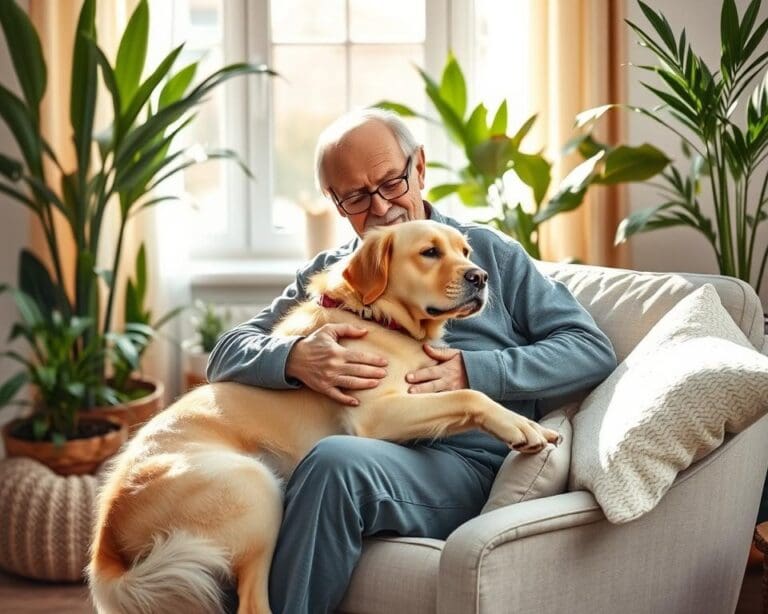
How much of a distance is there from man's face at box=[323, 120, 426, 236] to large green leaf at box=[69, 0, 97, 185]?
50.2 inches

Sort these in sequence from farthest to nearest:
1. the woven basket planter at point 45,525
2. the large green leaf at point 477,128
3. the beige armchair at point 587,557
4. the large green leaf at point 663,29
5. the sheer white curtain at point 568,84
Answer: the sheer white curtain at point 568,84 < the large green leaf at point 477,128 < the woven basket planter at point 45,525 < the large green leaf at point 663,29 < the beige armchair at point 587,557

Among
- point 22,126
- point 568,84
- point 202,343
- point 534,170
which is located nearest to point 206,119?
point 202,343

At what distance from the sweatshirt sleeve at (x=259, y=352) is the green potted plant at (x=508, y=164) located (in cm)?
104

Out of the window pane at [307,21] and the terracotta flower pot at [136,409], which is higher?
the window pane at [307,21]

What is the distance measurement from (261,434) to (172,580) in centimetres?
33

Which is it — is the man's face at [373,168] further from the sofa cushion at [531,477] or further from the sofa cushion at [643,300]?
the sofa cushion at [531,477]

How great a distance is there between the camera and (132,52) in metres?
3.27

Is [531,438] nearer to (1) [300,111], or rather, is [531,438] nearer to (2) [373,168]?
(2) [373,168]

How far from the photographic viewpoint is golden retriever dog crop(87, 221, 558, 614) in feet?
5.70

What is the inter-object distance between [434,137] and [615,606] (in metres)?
2.62

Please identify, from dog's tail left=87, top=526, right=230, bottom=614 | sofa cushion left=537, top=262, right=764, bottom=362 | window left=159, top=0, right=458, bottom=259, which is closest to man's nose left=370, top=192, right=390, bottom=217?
sofa cushion left=537, top=262, right=764, bottom=362

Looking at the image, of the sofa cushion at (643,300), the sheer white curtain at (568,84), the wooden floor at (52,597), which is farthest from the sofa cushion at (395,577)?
the sheer white curtain at (568,84)

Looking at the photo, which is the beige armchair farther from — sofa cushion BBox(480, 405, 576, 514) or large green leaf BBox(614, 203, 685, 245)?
large green leaf BBox(614, 203, 685, 245)

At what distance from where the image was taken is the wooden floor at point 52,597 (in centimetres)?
279
